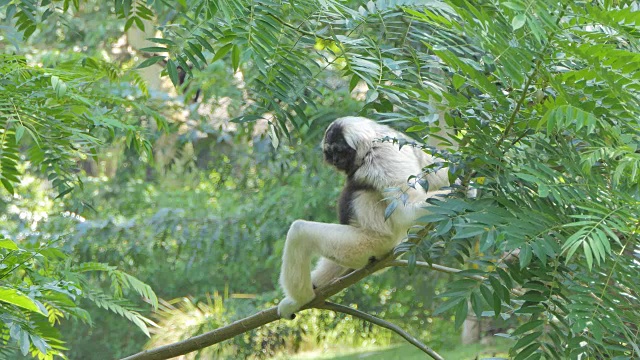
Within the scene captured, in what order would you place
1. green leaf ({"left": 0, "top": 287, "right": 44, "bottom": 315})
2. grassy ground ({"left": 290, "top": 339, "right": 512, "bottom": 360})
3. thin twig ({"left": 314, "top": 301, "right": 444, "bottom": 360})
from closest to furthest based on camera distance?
green leaf ({"left": 0, "top": 287, "right": 44, "bottom": 315}) → thin twig ({"left": 314, "top": 301, "right": 444, "bottom": 360}) → grassy ground ({"left": 290, "top": 339, "right": 512, "bottom": 360})

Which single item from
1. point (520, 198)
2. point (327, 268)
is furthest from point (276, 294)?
point (520, 198)

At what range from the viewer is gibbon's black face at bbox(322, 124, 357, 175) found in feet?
17.4

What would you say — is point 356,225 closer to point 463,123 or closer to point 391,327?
point 391,327

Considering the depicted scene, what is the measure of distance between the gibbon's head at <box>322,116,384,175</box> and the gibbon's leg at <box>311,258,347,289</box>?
74 centimetres

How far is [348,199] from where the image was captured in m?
5.40

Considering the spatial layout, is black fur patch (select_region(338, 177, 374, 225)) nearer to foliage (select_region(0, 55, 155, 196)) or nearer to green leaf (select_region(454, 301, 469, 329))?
foliage (select_region(0, 55, 155, 196))

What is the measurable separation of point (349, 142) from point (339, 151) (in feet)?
0.34

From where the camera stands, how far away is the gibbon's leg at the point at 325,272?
19.0 feet

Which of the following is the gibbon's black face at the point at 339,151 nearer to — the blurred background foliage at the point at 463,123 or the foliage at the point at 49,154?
the blurred background foliage at the point at 463,123

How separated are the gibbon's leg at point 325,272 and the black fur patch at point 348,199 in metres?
0.44

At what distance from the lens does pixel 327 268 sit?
5.82m

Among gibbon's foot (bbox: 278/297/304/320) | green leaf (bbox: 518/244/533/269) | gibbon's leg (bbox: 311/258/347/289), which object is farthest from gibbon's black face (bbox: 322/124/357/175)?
green leaf (bbox: 518/244/533/269)

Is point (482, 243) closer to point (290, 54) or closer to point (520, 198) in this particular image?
point (520, 198)

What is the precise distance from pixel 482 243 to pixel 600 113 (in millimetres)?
660
